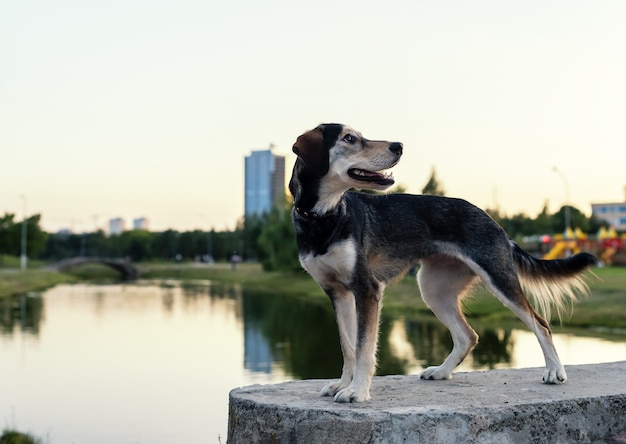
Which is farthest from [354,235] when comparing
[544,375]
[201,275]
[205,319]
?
[201,275]

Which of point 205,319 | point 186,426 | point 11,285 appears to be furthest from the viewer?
point 11,285

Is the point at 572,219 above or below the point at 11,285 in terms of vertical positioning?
above

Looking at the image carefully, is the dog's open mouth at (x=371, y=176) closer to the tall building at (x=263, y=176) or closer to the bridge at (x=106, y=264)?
the bridge at (x=106, y=264)

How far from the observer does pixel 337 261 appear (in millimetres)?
5516

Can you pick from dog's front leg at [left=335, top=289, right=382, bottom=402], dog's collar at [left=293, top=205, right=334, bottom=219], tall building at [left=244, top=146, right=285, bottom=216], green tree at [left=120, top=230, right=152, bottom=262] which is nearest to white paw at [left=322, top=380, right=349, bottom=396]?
dog's front leg at [left=335, top=289, right=382, bottom=402]

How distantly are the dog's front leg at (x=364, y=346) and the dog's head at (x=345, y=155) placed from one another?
2.72 ft

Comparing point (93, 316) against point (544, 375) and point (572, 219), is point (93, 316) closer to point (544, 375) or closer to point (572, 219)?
point (544, 375)

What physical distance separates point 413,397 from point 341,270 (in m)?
1.21

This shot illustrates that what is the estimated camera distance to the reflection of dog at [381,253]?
534cm

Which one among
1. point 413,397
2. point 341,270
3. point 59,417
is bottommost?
point 59,417

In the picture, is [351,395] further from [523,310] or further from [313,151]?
[313,151]

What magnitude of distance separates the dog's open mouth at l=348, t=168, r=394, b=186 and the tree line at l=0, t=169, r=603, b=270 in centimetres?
4265

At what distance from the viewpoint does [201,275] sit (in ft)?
262

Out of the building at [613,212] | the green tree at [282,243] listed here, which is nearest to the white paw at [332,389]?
the green tree at [282,243]
